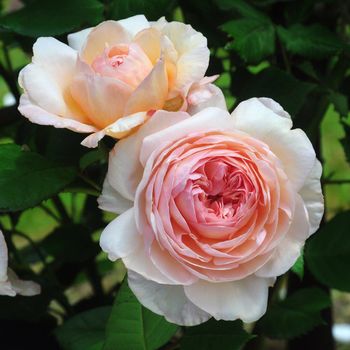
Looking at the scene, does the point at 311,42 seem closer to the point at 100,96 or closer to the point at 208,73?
A: the point at 208,73

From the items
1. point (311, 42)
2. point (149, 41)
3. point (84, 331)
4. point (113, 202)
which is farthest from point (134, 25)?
point (84, 331)

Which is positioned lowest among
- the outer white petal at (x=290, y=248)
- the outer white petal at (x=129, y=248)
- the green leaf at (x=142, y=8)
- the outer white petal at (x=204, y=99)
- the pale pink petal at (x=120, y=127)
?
the outer white petal at (x=290, y=248)

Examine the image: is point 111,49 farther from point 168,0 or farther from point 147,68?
point 168,0

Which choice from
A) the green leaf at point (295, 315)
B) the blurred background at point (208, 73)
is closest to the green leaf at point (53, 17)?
the blurred background at point (208, 73)

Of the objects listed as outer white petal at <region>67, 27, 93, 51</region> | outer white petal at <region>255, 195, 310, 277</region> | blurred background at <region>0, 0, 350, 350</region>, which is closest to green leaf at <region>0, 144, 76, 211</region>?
blurred background at <region>0, 0, 350, 350</region>

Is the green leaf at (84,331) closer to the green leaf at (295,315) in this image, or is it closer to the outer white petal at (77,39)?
the green leaf at (295,315)

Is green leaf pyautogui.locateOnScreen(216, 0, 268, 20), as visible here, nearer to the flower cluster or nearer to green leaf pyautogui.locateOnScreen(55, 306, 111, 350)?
the flower cluster
